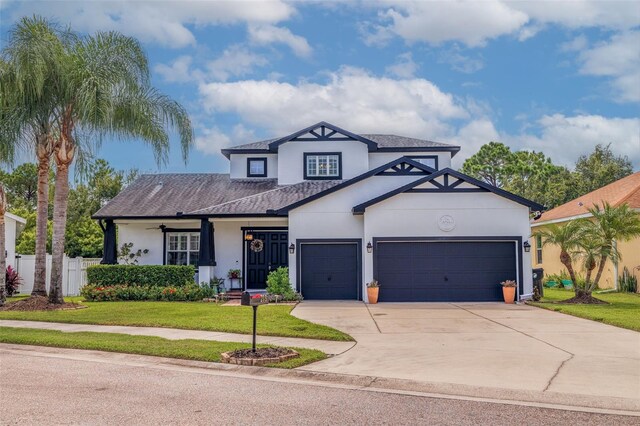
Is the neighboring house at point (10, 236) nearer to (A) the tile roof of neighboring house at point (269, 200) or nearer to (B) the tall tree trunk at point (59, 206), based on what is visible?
(B) the tall tree trunk at point (59, 206)

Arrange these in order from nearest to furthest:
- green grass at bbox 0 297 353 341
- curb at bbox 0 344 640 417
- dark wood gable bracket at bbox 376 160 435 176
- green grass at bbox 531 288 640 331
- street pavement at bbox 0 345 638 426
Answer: street pavement at bbox 0 345 638 426 → curb at bbox 0 344 640 417 → green grass at bbox 0 297 353 341 → green grass at bbox 531 288 640 331 → dark wood gable bracket at bbox 376 160 435 176

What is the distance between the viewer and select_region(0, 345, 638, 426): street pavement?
559cm

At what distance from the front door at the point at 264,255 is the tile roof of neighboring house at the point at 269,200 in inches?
52.7

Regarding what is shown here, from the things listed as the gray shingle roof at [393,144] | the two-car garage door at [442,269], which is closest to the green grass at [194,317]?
the two-car garage door at [442,269]

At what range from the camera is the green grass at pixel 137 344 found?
350 inches

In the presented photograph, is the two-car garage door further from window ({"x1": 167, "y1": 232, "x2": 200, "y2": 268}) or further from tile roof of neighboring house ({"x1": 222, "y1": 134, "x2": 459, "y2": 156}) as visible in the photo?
window ({"x1": 167, "y1": 232, "x2": 200, "y2": 268})

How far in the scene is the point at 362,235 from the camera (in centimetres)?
1977

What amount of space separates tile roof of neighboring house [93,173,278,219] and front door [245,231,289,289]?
99.6 inches

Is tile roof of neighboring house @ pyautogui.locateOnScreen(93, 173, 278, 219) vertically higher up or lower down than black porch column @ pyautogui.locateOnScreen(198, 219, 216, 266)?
higher up

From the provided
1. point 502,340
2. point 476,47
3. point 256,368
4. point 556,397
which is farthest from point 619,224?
point 256,368

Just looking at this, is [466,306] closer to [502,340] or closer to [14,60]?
[502,340]

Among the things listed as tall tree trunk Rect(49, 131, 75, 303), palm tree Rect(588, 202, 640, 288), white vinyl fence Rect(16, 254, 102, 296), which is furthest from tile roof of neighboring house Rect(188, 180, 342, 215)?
palm tree Rect(588, 202, 640, 288)

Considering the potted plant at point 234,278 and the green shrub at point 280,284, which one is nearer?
the green shrub at point 280,284

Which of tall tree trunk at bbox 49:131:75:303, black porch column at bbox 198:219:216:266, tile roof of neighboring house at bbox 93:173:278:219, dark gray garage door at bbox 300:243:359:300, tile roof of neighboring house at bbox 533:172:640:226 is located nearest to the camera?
tall tree trunk at bbox 49:131:75:303
